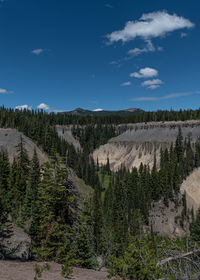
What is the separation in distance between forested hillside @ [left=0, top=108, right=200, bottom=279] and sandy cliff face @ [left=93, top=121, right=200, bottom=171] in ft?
39.5

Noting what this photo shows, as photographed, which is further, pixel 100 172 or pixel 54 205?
pixel 100 172

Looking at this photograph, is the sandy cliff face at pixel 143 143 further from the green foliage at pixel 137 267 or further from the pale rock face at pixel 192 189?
the green foliage at pixel 137 267

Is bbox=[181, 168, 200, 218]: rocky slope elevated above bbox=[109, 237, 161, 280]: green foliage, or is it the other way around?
bbox=[109, 237, 161, 280]: green foliage

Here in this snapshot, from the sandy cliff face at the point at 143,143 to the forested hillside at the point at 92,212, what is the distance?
12040mm

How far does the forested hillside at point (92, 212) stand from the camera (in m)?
11.9

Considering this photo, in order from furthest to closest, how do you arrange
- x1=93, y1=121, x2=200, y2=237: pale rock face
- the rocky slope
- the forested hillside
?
the rocky slope, x1=93, y1=121, x2=200, y2=237: pale rock face, the forested hillside

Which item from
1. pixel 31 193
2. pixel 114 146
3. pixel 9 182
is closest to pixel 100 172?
pixel 114 146

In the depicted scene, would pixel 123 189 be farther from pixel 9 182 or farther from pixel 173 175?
pixel 9 182

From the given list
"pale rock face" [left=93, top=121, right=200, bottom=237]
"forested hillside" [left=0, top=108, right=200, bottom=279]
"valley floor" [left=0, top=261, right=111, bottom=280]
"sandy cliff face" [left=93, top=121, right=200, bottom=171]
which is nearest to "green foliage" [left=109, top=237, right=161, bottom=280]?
"forested hillside" [left=0, top=108, right=200, bottom=279]

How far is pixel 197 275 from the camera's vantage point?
8.16 meters

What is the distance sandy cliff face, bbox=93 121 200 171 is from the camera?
498ft

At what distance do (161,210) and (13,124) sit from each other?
85.6m

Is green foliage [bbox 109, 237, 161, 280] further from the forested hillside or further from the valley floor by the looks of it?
the valley floor

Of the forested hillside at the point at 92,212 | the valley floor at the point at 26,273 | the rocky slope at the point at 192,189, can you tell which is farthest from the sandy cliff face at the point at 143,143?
the valley floor at the point at 26,273
